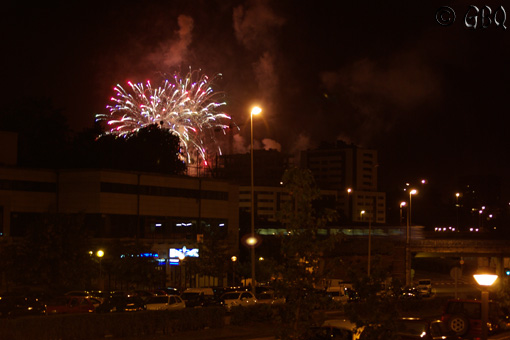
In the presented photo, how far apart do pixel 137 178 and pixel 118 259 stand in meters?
11.4

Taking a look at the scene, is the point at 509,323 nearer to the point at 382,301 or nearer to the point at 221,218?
the point at 382,301

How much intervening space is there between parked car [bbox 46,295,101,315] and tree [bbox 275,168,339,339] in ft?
77.0

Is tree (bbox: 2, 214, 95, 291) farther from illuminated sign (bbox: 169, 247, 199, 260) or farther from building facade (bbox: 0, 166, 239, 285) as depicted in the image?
illuminated sign (bbox: 169, 247, 199, 260)

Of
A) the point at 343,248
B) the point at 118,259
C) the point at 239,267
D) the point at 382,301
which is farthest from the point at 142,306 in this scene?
the point at 343,248

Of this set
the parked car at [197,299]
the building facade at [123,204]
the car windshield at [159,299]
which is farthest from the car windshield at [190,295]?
the building facade at [123,204]

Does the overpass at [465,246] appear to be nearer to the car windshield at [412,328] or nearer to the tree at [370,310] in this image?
the car windshield at [412,328]

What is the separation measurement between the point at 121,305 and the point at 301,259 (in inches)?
894

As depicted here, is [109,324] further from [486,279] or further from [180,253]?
[180,253]

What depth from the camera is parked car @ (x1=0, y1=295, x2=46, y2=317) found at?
35.3m

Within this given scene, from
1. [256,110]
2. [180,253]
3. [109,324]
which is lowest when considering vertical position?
[109,324]

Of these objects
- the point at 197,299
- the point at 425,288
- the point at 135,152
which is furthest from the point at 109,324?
the point at 135,152

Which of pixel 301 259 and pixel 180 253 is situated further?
pixel 180 253

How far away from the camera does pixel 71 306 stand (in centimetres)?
3738

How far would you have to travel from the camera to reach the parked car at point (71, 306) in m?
37.0
